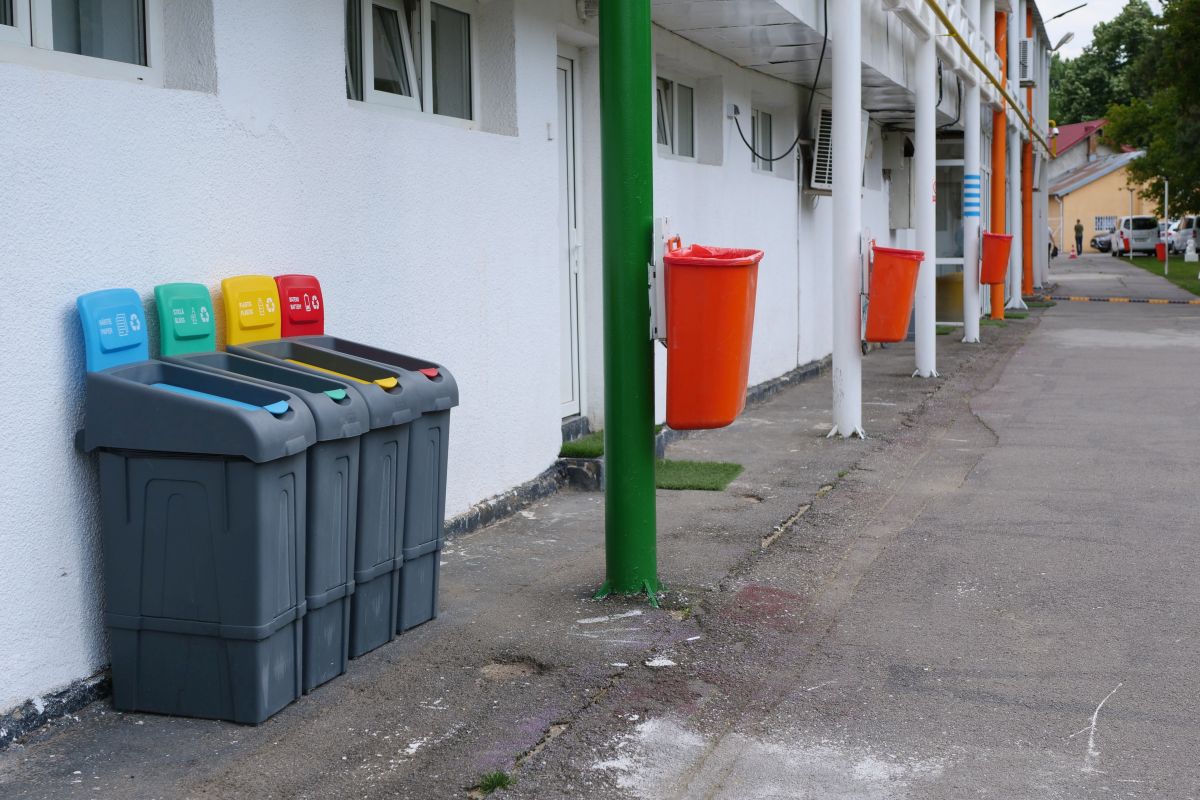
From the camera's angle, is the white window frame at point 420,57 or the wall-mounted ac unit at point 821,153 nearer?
the white window frame at point 420,57

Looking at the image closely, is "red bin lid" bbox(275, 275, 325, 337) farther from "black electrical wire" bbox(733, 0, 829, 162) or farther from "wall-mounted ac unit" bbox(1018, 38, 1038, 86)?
"wall-mounted ac unit" bbox(1018, 38, 1038, 86)

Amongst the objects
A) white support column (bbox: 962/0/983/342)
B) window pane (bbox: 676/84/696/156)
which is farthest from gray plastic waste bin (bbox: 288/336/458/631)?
white support column (bbox: 962/0/983/342)

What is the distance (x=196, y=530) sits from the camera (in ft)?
13.4

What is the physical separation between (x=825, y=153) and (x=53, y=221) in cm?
1138

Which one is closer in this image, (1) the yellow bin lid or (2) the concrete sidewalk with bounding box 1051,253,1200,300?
(1) the yellow bin lid

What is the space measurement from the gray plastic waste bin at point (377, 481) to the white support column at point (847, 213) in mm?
5542

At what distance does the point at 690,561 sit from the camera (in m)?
6.29

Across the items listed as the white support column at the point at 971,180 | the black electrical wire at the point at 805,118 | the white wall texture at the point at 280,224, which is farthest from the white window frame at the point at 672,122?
the white support column at the point at 971,180

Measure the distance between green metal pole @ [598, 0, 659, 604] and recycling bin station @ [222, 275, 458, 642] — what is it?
703mm

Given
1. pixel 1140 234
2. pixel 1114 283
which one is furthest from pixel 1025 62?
pixel 1140 234

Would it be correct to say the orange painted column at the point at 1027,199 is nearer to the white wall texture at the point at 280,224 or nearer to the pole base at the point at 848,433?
the pole base at the point at 848,433

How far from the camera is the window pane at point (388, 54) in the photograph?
6.58 meters

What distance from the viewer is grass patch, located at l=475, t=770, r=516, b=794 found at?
372cm

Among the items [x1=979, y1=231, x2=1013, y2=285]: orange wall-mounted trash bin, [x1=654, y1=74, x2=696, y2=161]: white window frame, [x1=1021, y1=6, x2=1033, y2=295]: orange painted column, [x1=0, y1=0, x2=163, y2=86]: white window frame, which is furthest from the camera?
[x1=1021, y1=6, x2=1033, y2=295]: orange painted column
